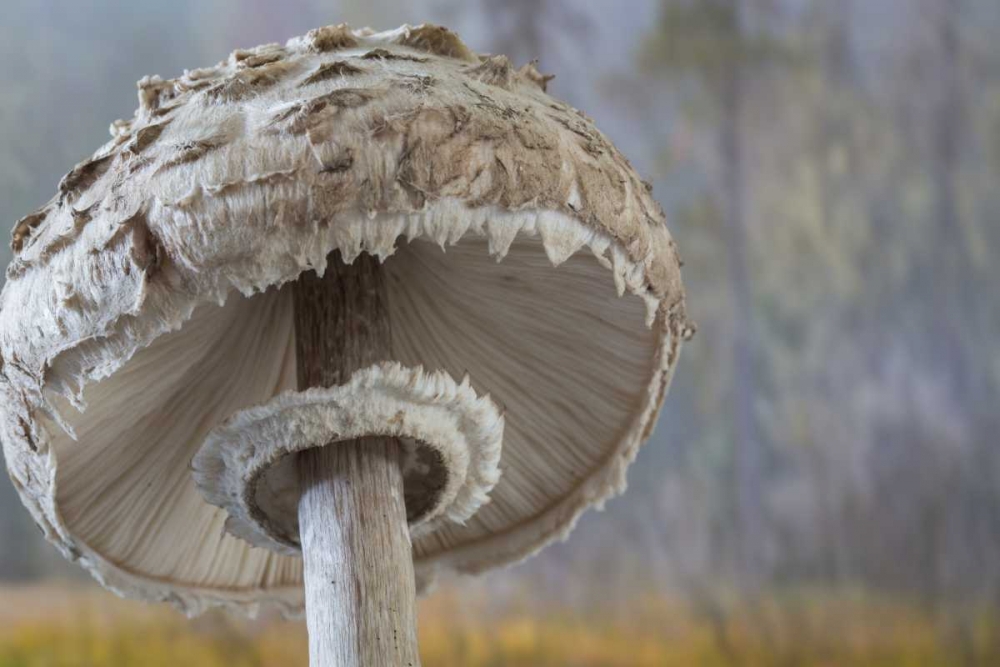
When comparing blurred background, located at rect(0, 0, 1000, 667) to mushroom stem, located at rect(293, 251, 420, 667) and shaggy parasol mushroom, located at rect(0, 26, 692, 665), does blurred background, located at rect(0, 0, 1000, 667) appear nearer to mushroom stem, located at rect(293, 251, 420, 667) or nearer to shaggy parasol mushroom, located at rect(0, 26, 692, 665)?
shaggy parasol mushroom, located at rect(0, 26, 692, 665)

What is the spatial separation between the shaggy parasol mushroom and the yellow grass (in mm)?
1689

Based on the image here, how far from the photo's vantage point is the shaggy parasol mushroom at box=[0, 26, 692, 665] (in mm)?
983

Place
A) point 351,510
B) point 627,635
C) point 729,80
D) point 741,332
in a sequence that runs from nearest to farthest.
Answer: point 351,510
point 627,635
point 741,332
point 729,80

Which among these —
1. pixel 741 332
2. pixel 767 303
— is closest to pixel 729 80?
pixel 767 303

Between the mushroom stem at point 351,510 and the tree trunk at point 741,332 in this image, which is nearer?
the mushroom stem at point 351,510

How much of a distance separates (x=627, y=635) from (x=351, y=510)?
261cm

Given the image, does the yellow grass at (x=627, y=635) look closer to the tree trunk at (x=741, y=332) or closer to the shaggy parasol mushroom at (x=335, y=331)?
the tree trunk at (x=741, y=332)

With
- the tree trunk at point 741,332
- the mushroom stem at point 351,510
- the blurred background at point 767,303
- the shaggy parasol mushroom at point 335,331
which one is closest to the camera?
the shaggy parasol mushroom at point 335,331

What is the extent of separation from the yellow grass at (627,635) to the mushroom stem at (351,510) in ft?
6.96

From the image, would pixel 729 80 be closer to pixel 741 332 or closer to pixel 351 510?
pixel 741 332

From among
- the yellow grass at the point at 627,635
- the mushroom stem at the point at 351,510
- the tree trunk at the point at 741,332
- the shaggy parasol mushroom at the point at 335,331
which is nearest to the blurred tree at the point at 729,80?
the tree trunk at the point at 741,332

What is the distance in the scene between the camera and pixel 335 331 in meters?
1.27

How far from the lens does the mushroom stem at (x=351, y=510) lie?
1.17 metres

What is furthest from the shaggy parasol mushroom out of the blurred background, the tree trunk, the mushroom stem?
the tree trunk
